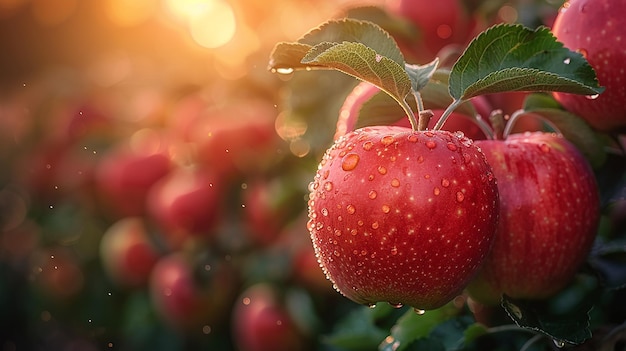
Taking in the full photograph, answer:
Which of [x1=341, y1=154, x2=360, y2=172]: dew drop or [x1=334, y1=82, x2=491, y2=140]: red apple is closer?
[x1=341, y1=154, x2=360, y2=172]: dew drop

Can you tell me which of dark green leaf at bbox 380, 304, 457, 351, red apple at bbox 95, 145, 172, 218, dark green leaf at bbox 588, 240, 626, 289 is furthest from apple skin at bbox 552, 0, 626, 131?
red apple at bbox 95, 145, 172, 218

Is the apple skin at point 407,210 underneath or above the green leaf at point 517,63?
underneath

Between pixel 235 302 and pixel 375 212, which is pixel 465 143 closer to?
pixel 375 212

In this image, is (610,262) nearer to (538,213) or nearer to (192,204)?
(538,213)

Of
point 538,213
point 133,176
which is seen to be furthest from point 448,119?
point 133,176

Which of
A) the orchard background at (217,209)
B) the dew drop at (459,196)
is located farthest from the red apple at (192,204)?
the dew drop at (459,196)

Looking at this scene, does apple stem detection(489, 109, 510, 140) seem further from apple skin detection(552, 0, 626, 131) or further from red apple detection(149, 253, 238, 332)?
red apple detection(149, 253, 238, 332)

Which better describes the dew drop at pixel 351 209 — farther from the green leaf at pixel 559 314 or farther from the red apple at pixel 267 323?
the red apple at pixel 267 323
